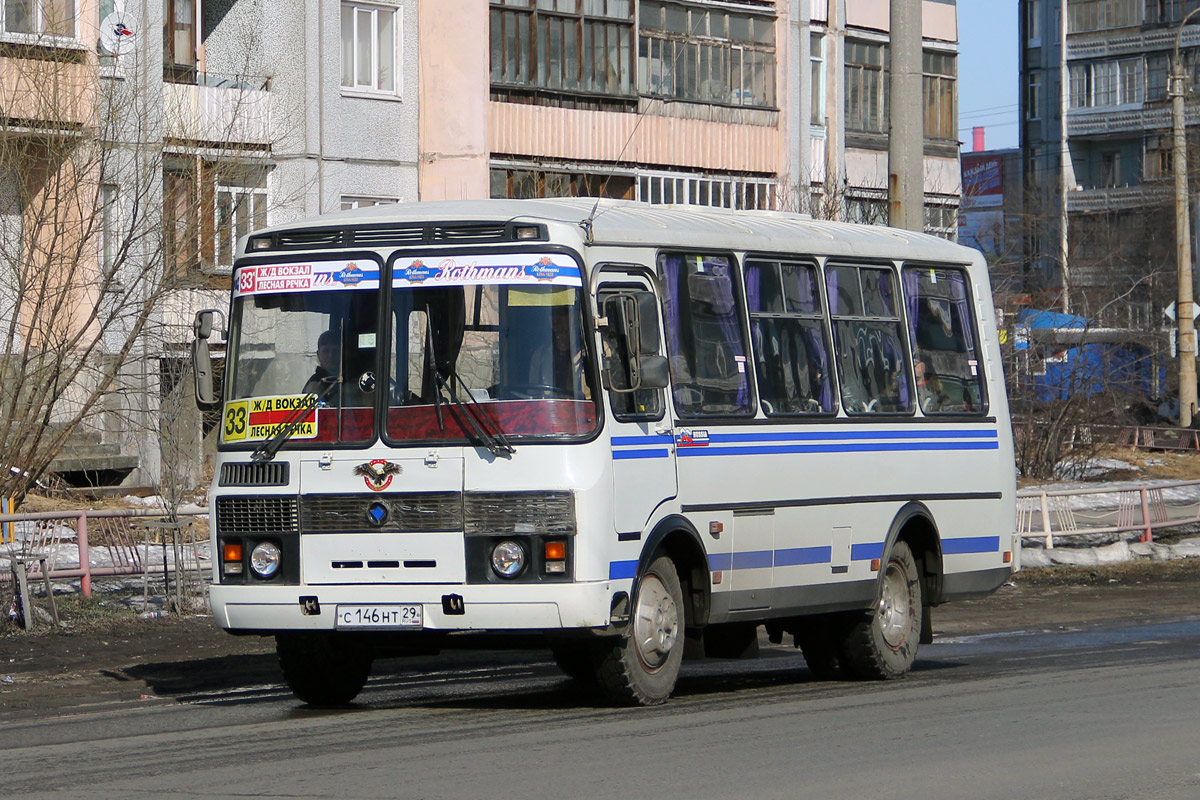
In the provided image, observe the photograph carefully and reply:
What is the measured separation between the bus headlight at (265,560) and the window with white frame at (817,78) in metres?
31.8

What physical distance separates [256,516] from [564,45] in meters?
25.4

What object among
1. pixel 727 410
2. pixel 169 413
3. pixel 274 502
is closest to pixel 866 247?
pixel 727 410

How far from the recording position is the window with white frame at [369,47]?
1330 inches

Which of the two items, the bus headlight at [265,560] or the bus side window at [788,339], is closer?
the bus headlight at [265,560]

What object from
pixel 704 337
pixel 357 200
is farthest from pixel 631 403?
pixel 357 200

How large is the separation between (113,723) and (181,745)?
1240mm

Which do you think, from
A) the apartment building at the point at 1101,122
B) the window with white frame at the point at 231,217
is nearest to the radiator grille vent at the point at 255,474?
the window with white frame at the point at 231,217

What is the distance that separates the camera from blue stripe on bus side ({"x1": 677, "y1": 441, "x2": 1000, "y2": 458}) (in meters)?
11.3

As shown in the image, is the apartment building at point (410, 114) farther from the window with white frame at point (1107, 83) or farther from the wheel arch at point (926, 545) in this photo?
the window with white frame at point (1107, 83)

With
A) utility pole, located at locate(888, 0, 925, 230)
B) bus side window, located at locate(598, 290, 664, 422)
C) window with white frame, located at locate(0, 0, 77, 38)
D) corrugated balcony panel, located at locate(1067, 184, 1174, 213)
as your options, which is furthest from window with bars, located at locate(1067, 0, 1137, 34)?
bus side window, located at locate(598, 290, 664, 422)

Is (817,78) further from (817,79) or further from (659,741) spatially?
(659,741)

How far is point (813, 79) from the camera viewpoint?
4172 centimetres

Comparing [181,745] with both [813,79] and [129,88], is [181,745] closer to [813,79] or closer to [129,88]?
[129,88]

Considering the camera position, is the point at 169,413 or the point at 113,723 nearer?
the point at 113,723
